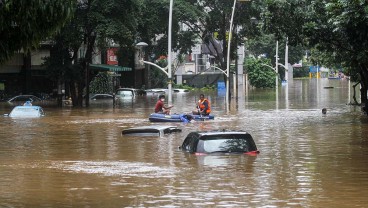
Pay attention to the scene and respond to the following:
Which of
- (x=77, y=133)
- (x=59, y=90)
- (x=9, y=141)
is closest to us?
(x=9, y=141)

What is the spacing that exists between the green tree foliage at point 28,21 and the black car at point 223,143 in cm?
1095

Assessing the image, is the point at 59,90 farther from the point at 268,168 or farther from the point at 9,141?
the point at 268,168

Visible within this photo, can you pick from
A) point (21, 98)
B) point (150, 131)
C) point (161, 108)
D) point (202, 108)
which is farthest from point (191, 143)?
point (21, 98)

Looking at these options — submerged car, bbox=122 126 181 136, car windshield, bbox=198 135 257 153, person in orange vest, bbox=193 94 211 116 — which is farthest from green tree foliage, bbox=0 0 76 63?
person in orange vest, bbox=193 94 211 116

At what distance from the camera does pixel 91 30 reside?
51.7 m

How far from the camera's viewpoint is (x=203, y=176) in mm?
18516

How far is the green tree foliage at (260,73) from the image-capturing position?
104688mm

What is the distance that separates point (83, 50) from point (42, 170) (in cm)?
4725

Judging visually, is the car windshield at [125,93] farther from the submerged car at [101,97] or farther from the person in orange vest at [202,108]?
the person in orange vest at [202,108]

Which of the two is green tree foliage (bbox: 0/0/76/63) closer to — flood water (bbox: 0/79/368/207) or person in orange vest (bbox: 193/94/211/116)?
flood water (bbox: 0/79/368/207)

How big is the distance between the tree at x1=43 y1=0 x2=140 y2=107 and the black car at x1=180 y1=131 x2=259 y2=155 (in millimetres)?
28410

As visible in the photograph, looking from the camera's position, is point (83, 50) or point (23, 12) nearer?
point (23, 12)

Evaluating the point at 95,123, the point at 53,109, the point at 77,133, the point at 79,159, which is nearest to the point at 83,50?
the point at 53,109

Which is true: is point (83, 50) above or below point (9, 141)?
above
